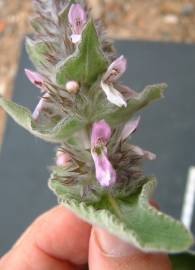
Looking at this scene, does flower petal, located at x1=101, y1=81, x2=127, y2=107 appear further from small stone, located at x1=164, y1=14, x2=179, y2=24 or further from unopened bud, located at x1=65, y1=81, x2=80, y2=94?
small stone, located at x1=164, y1=14, x2=179, y2=24

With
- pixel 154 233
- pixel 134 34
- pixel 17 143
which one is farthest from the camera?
pixel 134 34

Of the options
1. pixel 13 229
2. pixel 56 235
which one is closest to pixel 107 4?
pixel 13 229

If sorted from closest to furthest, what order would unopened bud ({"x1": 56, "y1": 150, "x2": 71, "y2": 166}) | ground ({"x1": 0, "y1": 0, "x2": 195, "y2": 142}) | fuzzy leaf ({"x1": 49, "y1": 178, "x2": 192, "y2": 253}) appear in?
1. fuzzy leaf ({"x1": 49, "y1": 178, "x2": 192, "y2": 253})
2. unopened bud ({"x1": 56, "y1": 150, "x2": 71, "y2": 166})
3. ground ({"x1": 0, "y1": 0, "x2": 195, "y2": 142})

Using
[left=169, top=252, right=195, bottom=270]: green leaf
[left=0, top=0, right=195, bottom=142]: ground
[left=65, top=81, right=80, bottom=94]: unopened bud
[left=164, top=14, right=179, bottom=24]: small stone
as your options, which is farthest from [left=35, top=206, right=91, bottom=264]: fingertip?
[left=164, top=14, right=179, bottom=24]: small stone

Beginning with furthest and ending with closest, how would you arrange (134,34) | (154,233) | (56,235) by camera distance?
(134,34) < (56,235) < (154,233)

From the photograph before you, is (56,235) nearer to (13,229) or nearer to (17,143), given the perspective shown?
(13,229)

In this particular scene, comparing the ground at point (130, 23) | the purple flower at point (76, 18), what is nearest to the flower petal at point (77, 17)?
the purple flower at point (76, 18)

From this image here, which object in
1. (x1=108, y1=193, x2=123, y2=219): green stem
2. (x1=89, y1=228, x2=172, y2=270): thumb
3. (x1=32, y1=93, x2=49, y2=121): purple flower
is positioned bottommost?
(x1=89, y1=228, x2=172, y2=270): thumb
